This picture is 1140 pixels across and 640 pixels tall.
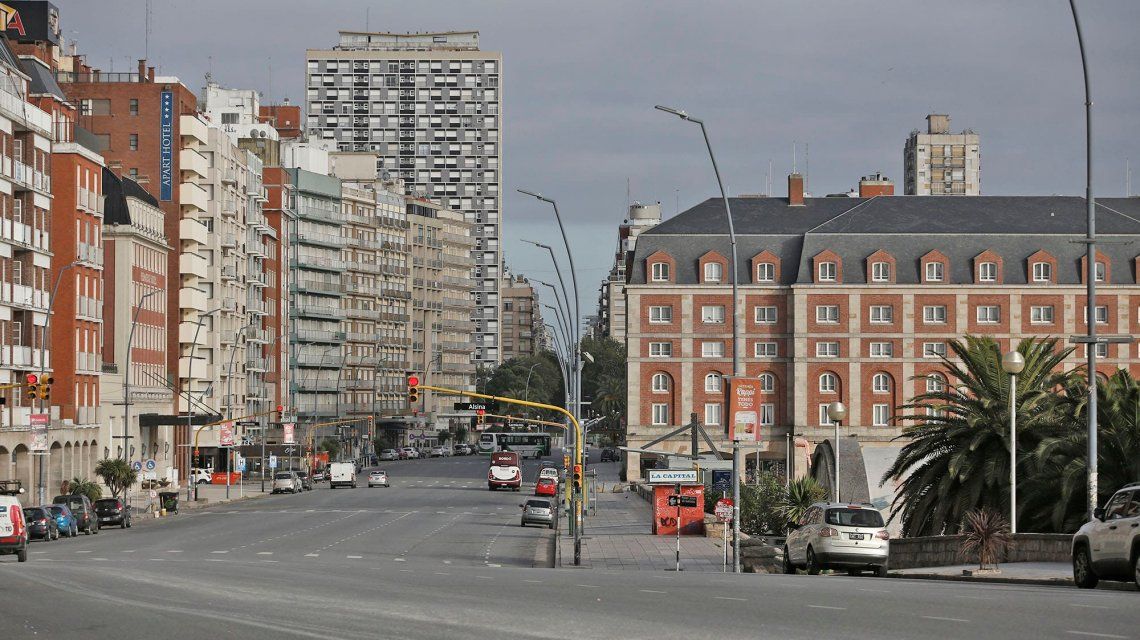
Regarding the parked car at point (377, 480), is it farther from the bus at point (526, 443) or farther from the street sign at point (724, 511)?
the street sign at point (724, 511)

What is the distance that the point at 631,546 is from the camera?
53594 millimetres

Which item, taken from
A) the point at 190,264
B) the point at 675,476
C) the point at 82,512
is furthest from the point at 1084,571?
the point at 190,264

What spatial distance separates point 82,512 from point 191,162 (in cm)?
5135

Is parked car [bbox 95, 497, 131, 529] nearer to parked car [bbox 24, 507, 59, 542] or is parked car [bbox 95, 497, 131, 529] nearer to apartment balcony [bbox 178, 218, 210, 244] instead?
parked car [bbox 24, 507, 59, 542]

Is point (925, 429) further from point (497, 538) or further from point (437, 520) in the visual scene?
point (437, 520)

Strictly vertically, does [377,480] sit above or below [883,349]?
below

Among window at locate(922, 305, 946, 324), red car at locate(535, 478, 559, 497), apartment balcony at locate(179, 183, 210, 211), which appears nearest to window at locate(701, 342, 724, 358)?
window at locate(922, 305, 946, 324)

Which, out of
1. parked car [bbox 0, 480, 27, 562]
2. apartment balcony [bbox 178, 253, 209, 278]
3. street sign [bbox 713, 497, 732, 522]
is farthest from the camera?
apartment balcony [bbox 178, 253, 209, 278]

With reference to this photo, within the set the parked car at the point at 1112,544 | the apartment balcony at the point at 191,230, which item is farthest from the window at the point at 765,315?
the parked car at the point at 1112,544

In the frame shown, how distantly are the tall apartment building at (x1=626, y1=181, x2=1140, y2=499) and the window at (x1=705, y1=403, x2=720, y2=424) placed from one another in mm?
68

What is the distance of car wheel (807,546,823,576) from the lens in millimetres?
33719

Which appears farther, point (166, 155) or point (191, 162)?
point (191, 162)

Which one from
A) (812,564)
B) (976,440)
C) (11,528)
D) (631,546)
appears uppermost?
(976,440)

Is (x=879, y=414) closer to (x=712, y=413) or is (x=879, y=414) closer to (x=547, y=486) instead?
(x=712, y=413)
